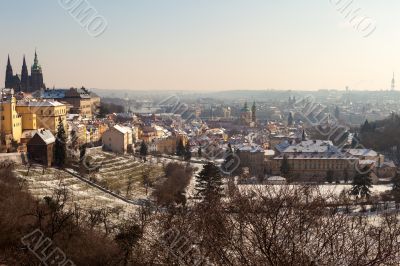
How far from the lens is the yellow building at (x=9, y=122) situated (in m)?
34.0

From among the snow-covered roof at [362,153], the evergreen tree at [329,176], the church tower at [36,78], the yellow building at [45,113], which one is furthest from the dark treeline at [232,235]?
the church tower at [36,78]

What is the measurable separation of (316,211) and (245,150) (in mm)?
36710

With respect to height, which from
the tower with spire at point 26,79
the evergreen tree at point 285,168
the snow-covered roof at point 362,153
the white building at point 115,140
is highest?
the tower with spire at point 26,79

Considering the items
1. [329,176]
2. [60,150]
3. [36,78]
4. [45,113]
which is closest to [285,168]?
[329,176]

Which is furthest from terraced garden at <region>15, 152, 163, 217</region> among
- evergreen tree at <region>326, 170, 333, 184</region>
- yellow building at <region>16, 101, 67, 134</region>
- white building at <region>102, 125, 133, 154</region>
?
evergreen tree at <region>326, 170, 333, 184</region>

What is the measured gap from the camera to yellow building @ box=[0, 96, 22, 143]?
34.0 meters

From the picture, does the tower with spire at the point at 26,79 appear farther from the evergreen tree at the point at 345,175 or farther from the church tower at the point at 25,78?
the evergreen tree at the point at 345,175

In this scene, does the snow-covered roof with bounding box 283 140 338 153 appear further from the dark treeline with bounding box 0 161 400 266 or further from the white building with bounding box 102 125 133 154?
the dark treeline with bounding box 0 161 400 266

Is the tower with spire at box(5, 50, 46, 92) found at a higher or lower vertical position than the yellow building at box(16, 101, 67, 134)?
higher

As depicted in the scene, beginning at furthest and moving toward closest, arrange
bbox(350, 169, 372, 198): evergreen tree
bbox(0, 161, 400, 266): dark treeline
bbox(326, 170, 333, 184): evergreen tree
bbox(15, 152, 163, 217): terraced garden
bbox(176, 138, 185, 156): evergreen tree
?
bbox(176, 138, 185, 156): evergreen tree, bbox(326, 170, 333, 184): evergreen tree, bbox(350, 169, 372, 198): evergreen tree, bbox(15, 152, 163, 217): terraced garden, bbox(0, 161, 400, 266): dark treeline

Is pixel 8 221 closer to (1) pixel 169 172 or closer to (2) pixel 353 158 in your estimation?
(1) pixel 169 172

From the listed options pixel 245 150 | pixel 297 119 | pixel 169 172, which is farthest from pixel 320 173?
pixel 297 119

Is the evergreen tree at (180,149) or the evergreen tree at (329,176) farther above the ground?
the evergreen tree at (180,149)

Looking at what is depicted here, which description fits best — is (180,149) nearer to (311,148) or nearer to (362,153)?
(311,148)
